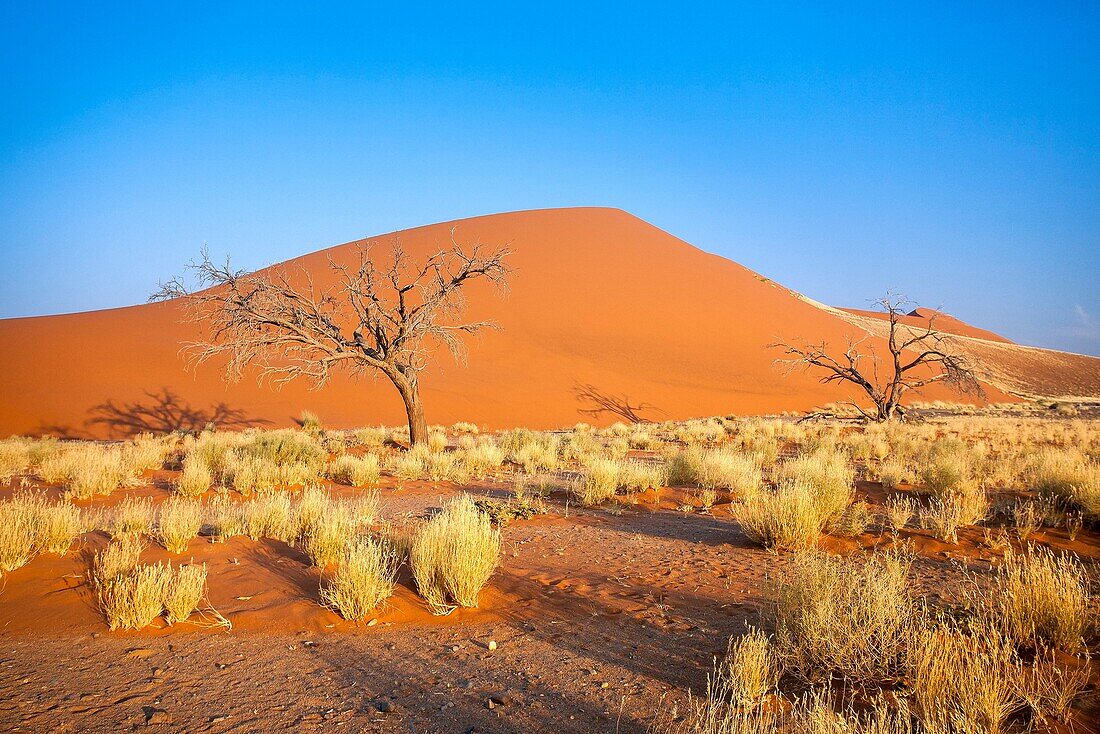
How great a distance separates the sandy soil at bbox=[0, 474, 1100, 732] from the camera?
10.6ft

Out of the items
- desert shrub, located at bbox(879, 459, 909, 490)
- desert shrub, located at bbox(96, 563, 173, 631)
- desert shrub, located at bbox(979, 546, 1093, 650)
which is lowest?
desert shrub, located at bbox(879, 459, 909, 490)

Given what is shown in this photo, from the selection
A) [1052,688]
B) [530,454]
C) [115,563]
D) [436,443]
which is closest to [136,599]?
[115,563]

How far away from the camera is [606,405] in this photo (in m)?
32.0

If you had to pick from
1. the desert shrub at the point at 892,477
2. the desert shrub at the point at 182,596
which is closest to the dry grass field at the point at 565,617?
the desert shrub at the point at 182,596

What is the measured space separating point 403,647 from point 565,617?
1270 mm

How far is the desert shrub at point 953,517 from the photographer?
6406 mm

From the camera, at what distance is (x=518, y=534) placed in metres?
7.44

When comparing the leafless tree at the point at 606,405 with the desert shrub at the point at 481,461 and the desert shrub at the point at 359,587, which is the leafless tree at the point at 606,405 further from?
the desert shrub at the point at 359,587

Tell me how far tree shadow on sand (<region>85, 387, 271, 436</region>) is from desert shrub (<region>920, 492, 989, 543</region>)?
82.8ft

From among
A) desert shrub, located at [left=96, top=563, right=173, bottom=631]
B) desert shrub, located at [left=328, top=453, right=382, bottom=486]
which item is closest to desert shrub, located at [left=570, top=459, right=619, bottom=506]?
desert shrub, located at [left=328, top=453, right=382, bottom=486]

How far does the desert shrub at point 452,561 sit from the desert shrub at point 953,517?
194 inches

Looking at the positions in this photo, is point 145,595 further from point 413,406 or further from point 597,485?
point 413,406

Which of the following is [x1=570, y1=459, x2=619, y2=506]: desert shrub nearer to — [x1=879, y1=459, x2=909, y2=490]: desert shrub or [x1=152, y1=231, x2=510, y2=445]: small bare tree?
[x1=879, y1=459, x2=909, y2=490]: desert shrub

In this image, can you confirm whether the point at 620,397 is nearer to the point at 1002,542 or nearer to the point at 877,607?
the point at 1002,542
